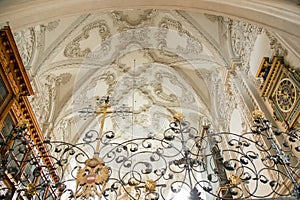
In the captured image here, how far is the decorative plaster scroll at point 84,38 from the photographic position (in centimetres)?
809

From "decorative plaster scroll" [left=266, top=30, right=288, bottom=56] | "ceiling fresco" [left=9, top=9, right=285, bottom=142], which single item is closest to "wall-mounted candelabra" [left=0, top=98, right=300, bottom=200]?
"decorative plaster scroll" [left=266, top=30, right=288, bottom=56]

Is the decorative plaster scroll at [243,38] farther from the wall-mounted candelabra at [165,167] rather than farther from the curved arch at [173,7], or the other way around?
the wall-mounted candelabra at [165,167]

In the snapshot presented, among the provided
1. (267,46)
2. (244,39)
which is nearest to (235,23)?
(244,39)

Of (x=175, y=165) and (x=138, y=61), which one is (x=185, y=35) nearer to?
(x=138, y=61)

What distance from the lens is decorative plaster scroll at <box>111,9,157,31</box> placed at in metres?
8.35

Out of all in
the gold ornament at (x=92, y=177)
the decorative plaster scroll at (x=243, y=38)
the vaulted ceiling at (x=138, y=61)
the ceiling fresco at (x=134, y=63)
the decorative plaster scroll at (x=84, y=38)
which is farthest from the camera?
the decorative plaster scroll at (x=84, y=38)

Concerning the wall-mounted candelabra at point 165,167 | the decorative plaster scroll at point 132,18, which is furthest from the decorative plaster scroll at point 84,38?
the wall-mounted candelabra at point 165,167

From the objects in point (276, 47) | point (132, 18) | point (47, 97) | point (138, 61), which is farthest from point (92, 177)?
point (138, 61)

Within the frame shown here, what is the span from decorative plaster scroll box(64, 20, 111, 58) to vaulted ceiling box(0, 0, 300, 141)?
33 mm

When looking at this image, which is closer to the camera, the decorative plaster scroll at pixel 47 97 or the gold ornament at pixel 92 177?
the gold ornament at pixel 92 177

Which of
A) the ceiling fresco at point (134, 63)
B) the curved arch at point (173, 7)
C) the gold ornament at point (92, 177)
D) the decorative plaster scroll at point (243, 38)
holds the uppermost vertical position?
the ceiling fresco at point (134, 63)

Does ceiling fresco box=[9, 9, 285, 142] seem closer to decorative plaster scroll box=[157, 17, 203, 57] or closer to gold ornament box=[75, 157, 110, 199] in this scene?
decorative plaster scroll box=[157, 17, 203, 57]

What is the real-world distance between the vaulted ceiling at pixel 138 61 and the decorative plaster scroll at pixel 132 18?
3 centimetres

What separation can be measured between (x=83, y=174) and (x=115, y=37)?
656cm
